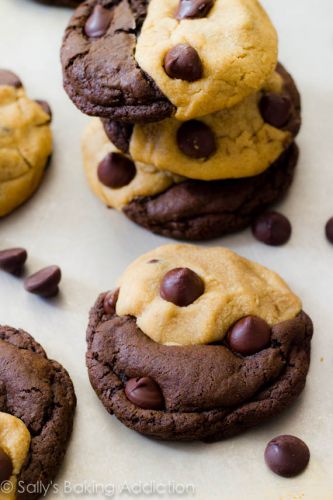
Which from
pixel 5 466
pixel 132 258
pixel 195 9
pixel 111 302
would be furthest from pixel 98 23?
pixel 5 466

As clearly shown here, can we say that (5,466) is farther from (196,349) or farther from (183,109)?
(183,109)

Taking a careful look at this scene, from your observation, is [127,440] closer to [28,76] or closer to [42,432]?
[42,432]

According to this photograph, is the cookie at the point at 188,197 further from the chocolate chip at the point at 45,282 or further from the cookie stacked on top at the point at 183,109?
the chocolate chip at the point at 45,282

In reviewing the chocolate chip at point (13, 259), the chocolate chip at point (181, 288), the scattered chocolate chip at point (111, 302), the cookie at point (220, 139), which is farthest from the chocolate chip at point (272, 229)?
the chocolate chip at point (13, 259)

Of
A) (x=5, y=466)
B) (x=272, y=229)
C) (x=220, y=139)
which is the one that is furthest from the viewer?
(x=272, y=229)

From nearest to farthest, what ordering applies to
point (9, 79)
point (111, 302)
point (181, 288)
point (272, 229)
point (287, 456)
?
point (287, 456) → point (181, 288) → point (111, 302) → point (272, 229) → point (9, 79)

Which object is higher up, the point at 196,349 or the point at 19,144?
the point at 19,144
